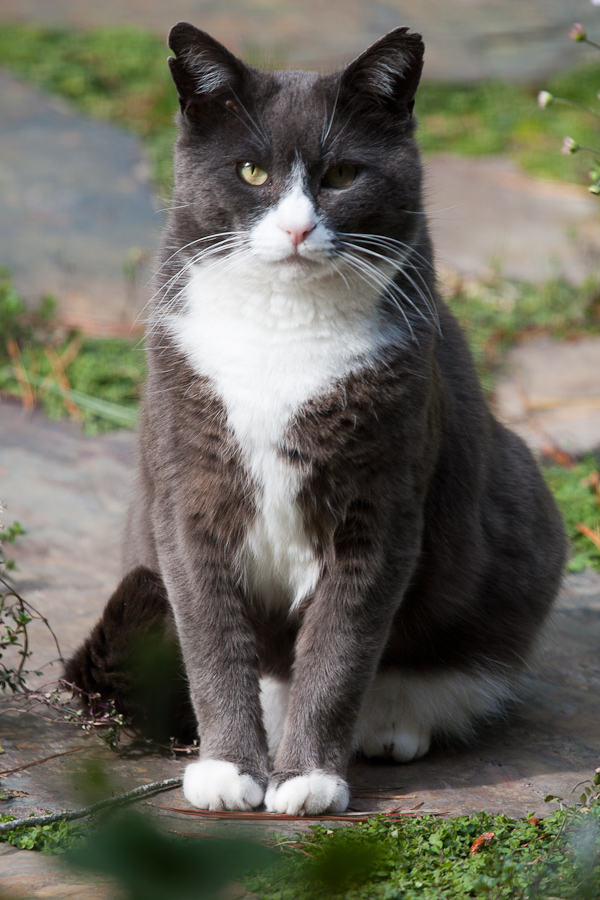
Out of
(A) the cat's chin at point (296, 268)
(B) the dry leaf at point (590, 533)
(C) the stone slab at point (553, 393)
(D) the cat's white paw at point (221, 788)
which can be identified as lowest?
(B) the dry leaf at point (590, 533)

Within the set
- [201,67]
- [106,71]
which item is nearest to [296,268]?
[201,67]

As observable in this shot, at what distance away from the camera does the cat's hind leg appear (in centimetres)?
198

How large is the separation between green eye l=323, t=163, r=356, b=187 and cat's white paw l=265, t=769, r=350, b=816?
3.54 ft

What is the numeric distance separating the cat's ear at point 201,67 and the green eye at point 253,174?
0.15 meters

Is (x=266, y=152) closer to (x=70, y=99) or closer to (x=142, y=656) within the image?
(x=142, y=656)

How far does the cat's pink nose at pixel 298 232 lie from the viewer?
1.59m

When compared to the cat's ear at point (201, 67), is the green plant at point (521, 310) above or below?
below

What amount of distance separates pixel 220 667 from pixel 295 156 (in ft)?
3.13

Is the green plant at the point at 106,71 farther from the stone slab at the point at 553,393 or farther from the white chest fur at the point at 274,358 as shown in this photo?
the white chest fur at the point at 274,358

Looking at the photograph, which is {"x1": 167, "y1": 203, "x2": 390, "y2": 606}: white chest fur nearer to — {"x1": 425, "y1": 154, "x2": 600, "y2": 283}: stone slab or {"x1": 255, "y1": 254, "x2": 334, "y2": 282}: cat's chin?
{"x1": 255, "y1": 254, "x2": 334, "y2": 282}: cat's chin

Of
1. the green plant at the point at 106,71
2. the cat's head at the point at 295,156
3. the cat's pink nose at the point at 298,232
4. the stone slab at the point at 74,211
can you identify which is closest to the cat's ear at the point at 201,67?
the cat's head at the point at 295,156

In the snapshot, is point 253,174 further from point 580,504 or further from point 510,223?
point 510,223

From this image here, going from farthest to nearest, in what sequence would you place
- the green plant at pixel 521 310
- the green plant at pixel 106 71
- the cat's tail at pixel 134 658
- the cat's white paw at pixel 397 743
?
1. the green plant at pixel 106 71
2. the green plant at pixel 521 310
3. the cat's white paw at pixel 397 743
4. the cat's tail at pixel 134 658

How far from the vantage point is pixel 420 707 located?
6.63ft
